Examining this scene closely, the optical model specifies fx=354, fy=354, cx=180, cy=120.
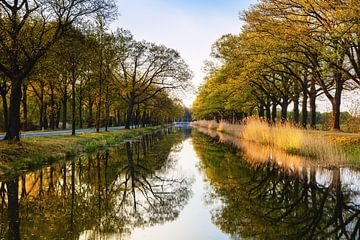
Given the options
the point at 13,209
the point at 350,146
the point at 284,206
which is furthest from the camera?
the point at 350,146

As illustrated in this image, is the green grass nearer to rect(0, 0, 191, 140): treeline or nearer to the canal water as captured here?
the canal water

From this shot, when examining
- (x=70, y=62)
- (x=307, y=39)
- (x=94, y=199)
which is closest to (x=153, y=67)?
(x=70, y=62)

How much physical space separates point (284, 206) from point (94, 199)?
5.41 metres

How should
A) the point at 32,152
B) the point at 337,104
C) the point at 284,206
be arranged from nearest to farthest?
1. the point at 284,206
2. the point at 32,152
3. the point at 337,104

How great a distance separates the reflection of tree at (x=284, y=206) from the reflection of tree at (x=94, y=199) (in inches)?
61.2

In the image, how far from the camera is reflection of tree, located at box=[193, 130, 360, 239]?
7578mm

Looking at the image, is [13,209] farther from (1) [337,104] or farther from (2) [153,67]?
(2) [153,67]

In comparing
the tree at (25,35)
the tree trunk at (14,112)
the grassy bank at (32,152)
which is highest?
the tree at (25,35)

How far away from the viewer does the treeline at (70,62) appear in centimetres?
1808

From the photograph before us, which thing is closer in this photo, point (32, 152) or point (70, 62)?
point (32, 152)

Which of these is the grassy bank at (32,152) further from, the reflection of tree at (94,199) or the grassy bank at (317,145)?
the grassy bank at (317,145)

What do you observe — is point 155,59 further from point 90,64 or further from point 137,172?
point 137,172

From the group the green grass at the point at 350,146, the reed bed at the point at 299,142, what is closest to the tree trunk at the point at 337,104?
the reed bed at the point at 299,142

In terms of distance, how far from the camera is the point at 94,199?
10.4 metres
